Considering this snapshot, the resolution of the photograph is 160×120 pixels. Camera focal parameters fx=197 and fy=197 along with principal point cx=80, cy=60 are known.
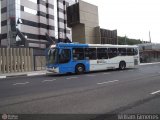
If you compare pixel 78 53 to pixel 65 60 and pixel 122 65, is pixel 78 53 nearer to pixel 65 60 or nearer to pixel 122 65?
pixel 65 60

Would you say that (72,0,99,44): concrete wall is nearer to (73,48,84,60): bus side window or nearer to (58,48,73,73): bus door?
(73,48,84,60): bus side window

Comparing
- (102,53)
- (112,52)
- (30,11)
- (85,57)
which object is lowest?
(85,57)

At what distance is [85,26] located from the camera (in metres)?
41.9

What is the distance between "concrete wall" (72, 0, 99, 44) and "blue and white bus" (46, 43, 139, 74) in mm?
19534

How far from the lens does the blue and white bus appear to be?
690 inches

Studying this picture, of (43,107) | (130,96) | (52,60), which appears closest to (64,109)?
(43,107)

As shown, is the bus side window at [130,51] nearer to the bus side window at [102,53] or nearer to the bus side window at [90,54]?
the bus side window at [102,53]

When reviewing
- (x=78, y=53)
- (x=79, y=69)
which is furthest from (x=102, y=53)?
(x=79, y=69)

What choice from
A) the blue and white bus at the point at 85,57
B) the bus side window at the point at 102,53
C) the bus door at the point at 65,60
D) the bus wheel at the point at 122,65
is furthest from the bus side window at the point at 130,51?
the bus door at the point at 65,60

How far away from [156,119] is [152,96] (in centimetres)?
286

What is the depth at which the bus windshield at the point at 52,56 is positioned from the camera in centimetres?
1744

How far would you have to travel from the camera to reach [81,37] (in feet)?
139

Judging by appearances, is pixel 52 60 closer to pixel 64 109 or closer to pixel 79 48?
pixel 79 48

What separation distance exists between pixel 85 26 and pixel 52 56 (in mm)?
25409
